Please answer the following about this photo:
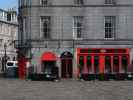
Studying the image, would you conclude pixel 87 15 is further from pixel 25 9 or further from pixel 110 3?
pixel 25 9

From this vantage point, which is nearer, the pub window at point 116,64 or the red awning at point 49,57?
the pub window at point 116,64

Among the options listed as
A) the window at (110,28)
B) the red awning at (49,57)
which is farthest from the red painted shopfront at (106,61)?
the red awning at (49,57)

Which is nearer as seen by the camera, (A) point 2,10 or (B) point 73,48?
(B) point 73,48

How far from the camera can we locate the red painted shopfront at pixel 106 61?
2699 inches

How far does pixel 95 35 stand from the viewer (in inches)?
2729

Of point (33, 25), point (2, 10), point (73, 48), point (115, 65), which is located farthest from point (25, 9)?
point (2, 10)

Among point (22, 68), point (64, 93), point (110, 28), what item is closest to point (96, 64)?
point (110, 28)

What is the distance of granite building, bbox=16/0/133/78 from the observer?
6881 cm

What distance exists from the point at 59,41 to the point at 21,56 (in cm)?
606

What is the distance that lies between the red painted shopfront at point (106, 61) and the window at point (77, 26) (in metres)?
2.95

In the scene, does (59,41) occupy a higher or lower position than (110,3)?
lower

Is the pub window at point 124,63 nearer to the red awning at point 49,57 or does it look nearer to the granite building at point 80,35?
the granite building at point 80,35

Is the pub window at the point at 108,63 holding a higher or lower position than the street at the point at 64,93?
higher

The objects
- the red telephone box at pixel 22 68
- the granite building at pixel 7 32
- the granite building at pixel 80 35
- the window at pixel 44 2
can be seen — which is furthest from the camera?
the granite building at pixel 7 32
